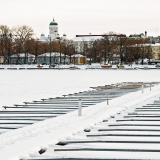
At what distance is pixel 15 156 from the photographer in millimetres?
8836

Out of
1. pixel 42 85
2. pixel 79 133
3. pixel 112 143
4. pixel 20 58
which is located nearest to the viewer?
pixel 112 143

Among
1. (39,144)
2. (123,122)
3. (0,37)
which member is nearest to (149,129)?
(123,122)

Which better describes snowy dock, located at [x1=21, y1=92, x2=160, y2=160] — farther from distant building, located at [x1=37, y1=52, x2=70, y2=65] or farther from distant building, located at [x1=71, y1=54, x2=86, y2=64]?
distant building, located at [x1=71, y1=54, x2=86, y2=64]

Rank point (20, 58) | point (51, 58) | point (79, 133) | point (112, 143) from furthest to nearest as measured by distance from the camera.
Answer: point (51, 58), point (20, 58), point (79, 133), point (112, 143)

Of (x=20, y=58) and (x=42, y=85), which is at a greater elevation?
(x=20, y=58)

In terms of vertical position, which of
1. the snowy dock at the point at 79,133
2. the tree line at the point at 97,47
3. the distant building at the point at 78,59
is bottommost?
the distant building at the point at 78,59

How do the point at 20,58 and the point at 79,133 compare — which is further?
the point at 20,58

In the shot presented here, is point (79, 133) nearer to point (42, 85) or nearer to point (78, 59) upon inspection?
point (42, 85)

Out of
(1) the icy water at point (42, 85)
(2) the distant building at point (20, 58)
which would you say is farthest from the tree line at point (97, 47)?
(1) the icy water at point (42, 85)

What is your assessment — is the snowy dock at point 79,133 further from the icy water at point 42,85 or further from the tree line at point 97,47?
the tree line at point 97,47

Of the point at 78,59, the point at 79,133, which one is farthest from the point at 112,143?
the point at 78,59

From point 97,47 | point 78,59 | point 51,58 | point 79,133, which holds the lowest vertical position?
point 78,59

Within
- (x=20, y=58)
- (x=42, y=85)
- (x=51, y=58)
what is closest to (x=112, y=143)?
(x=42, y=85)

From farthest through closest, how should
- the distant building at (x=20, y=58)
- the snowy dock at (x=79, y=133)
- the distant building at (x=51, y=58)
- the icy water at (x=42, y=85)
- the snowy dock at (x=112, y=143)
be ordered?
the distant building at (x=51, y=58) < the distant building at (x=20, y=58) < the icy water at (x=42, y=85) < the snowy dock at (x=79, y=133) < the snowy dock at (x=112, y=143)
